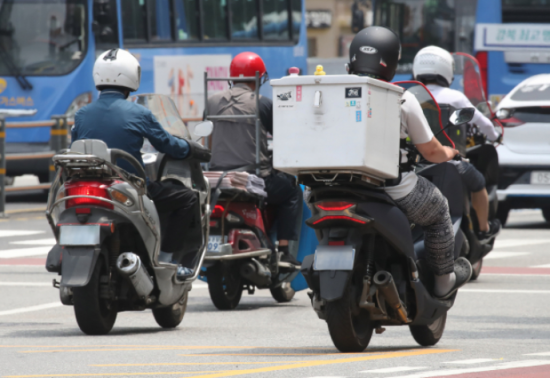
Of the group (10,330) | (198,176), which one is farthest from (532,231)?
(10,330)

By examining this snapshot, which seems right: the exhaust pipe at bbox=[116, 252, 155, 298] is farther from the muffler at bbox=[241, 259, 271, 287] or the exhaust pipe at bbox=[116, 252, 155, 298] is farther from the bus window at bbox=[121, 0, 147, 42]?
the bus window at bbox=[121, 0, 147, 42]

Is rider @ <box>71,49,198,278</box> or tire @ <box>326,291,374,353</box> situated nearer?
tire @ <box>326,291,374,353</box>

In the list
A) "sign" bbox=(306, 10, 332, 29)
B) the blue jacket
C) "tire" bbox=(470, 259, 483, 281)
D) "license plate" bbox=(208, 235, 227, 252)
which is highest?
the blue jacket

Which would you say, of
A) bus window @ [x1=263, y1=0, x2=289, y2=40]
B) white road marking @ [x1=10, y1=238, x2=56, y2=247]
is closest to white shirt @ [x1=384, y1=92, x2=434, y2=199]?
white road marking @ [x1=10, y1=238, x2=56, y2=247]

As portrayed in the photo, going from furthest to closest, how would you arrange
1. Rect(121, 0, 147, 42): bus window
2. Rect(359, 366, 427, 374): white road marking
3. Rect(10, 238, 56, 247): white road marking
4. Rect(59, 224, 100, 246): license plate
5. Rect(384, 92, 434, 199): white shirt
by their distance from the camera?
Rect(121, 0, 147, 42): bus window → Rect(10, 238, 56, 247): white road marking → Rect(59, 224, 100, 246): license plate → Rect(384, 92, 434, 199): white shirt → Rect(359, 366, 427, 374): white road marking

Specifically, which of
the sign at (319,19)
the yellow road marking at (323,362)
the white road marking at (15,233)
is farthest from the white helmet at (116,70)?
the sign at (319,19)

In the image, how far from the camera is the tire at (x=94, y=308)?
727 cm

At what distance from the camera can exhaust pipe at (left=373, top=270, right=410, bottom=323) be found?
633 centimetres

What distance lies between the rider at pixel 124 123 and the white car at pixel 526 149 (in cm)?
859

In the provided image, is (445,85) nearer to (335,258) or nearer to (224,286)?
(224,286)

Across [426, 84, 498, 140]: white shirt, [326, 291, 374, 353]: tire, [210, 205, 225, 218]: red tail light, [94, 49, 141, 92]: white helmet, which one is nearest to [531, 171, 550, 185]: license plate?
[426, 84, 498, 140]: white shirt

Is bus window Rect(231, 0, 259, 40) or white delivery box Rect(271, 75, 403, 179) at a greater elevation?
white delivery box Rect(271, 75, 403, 179)

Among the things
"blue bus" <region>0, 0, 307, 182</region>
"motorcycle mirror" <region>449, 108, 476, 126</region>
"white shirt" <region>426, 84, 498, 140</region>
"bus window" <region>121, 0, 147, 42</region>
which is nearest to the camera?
"motorcycle mirror" <region>449, 108, 476, 126</region>

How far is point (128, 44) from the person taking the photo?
68.6 feet
